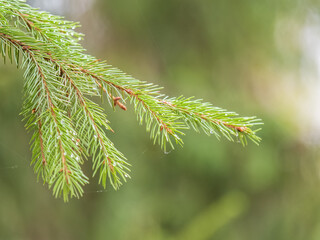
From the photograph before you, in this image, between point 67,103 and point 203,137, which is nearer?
point 67,103

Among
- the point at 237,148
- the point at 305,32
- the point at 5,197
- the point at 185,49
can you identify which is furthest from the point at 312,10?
the point at 5,197

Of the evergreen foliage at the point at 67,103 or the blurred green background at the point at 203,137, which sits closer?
the evergreen foliage at the point at 67,103

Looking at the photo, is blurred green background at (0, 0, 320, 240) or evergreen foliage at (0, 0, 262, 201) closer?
evergreen foliage at (0, 0, 262, 201)

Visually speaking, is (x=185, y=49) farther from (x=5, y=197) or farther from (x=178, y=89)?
(x=5, y=197)
